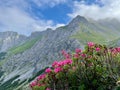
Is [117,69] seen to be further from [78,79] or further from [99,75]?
[78,79]

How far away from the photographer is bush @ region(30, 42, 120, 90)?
23391mm

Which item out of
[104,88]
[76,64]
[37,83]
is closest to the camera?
[104,88]

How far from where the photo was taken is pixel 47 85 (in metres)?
25.4

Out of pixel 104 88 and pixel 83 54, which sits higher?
pixel 83 54

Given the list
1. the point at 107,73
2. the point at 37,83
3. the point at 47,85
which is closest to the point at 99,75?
the point at 107,73

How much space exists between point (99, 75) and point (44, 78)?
549cm

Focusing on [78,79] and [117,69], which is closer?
[117,69]

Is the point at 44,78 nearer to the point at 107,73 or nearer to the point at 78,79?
the point at 78,79

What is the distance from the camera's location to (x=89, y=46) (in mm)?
24688

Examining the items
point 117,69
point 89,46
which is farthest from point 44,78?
point 117,69

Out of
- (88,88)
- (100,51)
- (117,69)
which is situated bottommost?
(88,88)

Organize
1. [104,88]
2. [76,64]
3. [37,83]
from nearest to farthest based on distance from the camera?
[104,88] < [76,64] < [37,83]

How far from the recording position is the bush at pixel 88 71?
23.4 m

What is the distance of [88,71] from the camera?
80.1ft
